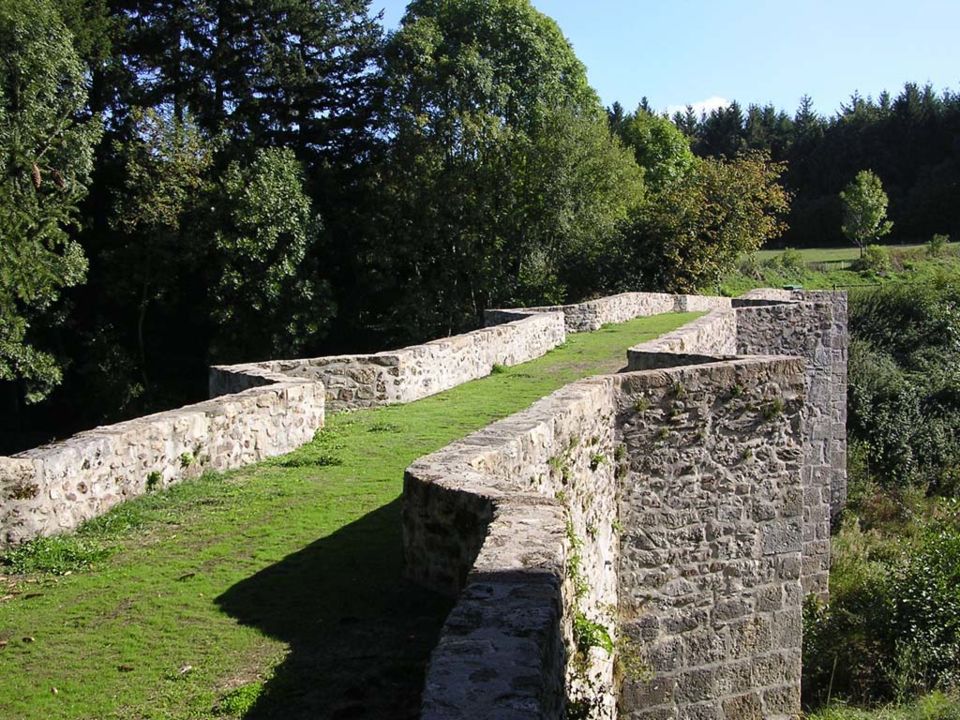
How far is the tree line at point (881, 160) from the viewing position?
59.8 metres

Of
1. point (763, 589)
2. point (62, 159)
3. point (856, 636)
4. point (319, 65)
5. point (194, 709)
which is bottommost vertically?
point (856, 636)

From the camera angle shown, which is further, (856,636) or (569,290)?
(569,290)

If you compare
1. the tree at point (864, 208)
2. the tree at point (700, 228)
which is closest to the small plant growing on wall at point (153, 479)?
the tree at point (700, 228)

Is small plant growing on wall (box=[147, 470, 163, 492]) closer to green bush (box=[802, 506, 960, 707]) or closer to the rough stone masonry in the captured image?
the rough stone masonry

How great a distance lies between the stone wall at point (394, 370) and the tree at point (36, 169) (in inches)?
498

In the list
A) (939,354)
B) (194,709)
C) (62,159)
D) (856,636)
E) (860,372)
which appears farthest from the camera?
(939,354)

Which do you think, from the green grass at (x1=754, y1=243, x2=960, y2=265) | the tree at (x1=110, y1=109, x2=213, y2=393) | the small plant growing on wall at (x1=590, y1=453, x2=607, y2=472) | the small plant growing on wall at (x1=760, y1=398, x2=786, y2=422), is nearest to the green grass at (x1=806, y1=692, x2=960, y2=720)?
the small plant growing on wall at (x1=760, y1=398, x2=786, y2=422)

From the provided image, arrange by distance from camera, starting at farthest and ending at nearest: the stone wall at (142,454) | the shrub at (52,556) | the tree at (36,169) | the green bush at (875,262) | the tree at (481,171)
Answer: the green bush at (875,262) → the tree at (481,171) → the tree at (36,169) → the stone wall at (142,454) → the shrub at (52,556)

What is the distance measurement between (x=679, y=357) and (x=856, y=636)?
288 inches

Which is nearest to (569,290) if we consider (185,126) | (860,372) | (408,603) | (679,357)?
(860,372)

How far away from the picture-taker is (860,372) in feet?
88.9

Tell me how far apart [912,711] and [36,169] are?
22.2 m

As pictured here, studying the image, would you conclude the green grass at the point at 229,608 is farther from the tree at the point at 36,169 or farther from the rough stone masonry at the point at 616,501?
the tree at the point at 36,169

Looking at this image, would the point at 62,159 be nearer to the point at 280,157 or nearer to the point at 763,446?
the point at 280,157
